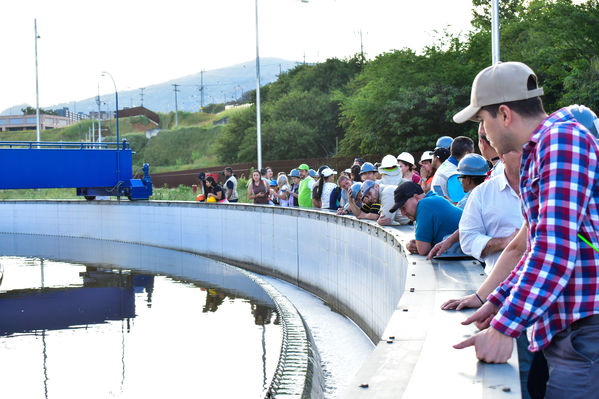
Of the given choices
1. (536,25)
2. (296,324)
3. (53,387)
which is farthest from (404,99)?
(53,387)

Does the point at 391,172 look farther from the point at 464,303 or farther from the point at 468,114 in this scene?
the point at 468,114

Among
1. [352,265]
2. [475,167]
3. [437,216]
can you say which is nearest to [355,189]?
[352,265]

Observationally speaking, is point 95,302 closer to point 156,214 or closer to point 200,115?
point 156,214

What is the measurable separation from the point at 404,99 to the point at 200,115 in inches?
4431

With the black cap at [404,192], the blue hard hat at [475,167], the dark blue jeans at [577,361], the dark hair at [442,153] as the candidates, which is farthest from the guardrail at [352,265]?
the dark hair at [442,153]

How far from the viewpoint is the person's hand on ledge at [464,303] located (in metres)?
3.87

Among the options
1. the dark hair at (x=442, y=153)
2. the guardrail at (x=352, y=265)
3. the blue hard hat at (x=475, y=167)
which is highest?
the dark hair at (x=442, y=153)

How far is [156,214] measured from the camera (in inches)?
1088

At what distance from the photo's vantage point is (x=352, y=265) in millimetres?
13180

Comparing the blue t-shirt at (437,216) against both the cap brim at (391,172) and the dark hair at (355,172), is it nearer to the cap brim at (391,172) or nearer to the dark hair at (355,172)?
the cap brim at (391,172)

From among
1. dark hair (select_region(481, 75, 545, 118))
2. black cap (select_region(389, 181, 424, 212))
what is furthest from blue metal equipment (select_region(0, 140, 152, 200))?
dark hair (select_region(481, 75, 545, 118))

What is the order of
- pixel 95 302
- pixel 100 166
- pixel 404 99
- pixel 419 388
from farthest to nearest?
1. pixel 404 99
2. pixel 100 166
3. pixel 95 302
4. pixel 419 388

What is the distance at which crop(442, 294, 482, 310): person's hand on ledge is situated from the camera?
12.7 ft

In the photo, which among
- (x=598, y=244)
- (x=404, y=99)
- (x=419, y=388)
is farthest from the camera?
(x=404, y=99)
